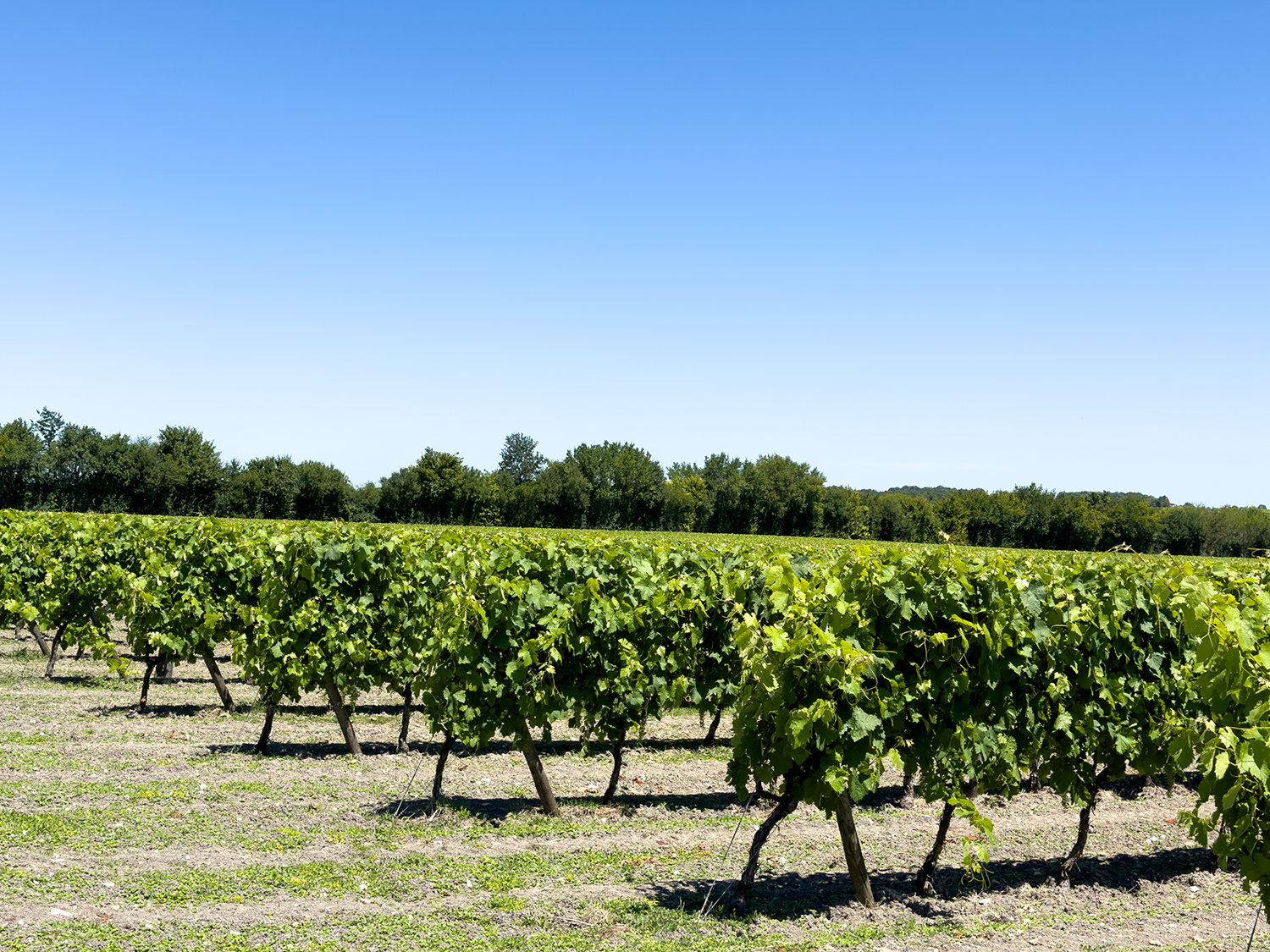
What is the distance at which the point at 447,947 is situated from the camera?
18.0 feet

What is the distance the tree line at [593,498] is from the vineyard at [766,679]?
70.9 m

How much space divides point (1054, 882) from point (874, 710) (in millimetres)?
2681

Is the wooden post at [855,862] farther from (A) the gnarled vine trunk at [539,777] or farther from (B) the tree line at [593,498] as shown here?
(B) the tree line at [593,498]

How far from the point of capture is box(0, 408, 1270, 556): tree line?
76.6 meters

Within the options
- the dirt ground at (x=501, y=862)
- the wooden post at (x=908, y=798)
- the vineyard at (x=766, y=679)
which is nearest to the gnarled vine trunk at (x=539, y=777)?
the vineyard at (x=766, y=679)

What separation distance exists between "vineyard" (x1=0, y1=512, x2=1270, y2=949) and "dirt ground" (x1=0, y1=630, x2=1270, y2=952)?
10 centimetres

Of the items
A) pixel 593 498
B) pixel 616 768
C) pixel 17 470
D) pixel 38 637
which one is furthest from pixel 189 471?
pixel 616 768

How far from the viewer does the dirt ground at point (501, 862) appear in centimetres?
579

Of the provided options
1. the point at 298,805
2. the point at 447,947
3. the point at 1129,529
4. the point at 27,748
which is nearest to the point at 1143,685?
the point at 447,947

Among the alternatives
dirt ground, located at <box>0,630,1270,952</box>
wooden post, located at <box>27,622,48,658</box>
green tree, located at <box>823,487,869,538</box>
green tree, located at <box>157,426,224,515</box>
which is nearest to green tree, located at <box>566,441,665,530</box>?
green tree, located at <box>823,487,869,538</box>

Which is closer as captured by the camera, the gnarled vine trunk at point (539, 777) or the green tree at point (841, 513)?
the gnarled vine trunk at point (539, 777)

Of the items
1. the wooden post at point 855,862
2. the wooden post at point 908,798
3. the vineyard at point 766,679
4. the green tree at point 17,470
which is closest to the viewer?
the vineyard at point 766,679

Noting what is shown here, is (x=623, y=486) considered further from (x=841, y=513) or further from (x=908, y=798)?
(x=908, y=798)

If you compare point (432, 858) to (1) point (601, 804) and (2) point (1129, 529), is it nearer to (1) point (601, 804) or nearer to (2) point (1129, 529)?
(1) point (601, 804)
